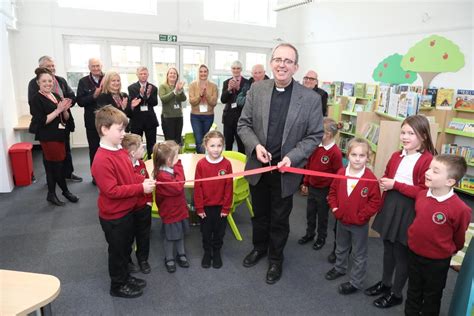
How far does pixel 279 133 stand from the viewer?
2461 millimetres

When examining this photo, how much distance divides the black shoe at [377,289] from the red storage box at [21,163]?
4644 mm

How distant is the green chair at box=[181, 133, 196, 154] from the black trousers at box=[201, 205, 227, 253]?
8.90 feet

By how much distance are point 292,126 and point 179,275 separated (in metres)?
1.54

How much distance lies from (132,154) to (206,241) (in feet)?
3.24

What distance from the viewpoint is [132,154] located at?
248 centimetres

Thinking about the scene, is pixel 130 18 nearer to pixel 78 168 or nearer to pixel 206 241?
pixel 78 168

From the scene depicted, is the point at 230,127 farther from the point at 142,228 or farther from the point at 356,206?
the point at 356,206

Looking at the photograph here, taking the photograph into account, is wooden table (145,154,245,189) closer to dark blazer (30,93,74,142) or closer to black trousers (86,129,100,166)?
dark blazer (30,93,74,142)

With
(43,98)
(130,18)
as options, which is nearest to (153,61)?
(130,18)

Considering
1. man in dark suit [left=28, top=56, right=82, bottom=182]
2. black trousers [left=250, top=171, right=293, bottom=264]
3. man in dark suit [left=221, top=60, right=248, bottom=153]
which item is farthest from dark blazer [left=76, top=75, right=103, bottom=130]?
black trousers [left=250, top=171, right=293, bottom=264]

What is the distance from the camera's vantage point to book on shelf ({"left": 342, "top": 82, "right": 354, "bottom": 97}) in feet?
22.2

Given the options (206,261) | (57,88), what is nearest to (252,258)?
(206,261)

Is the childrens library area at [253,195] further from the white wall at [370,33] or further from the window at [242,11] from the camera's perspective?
the window at [242,11]

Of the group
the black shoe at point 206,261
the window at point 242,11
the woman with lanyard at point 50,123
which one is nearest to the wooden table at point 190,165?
the black shoe at point 206,261
